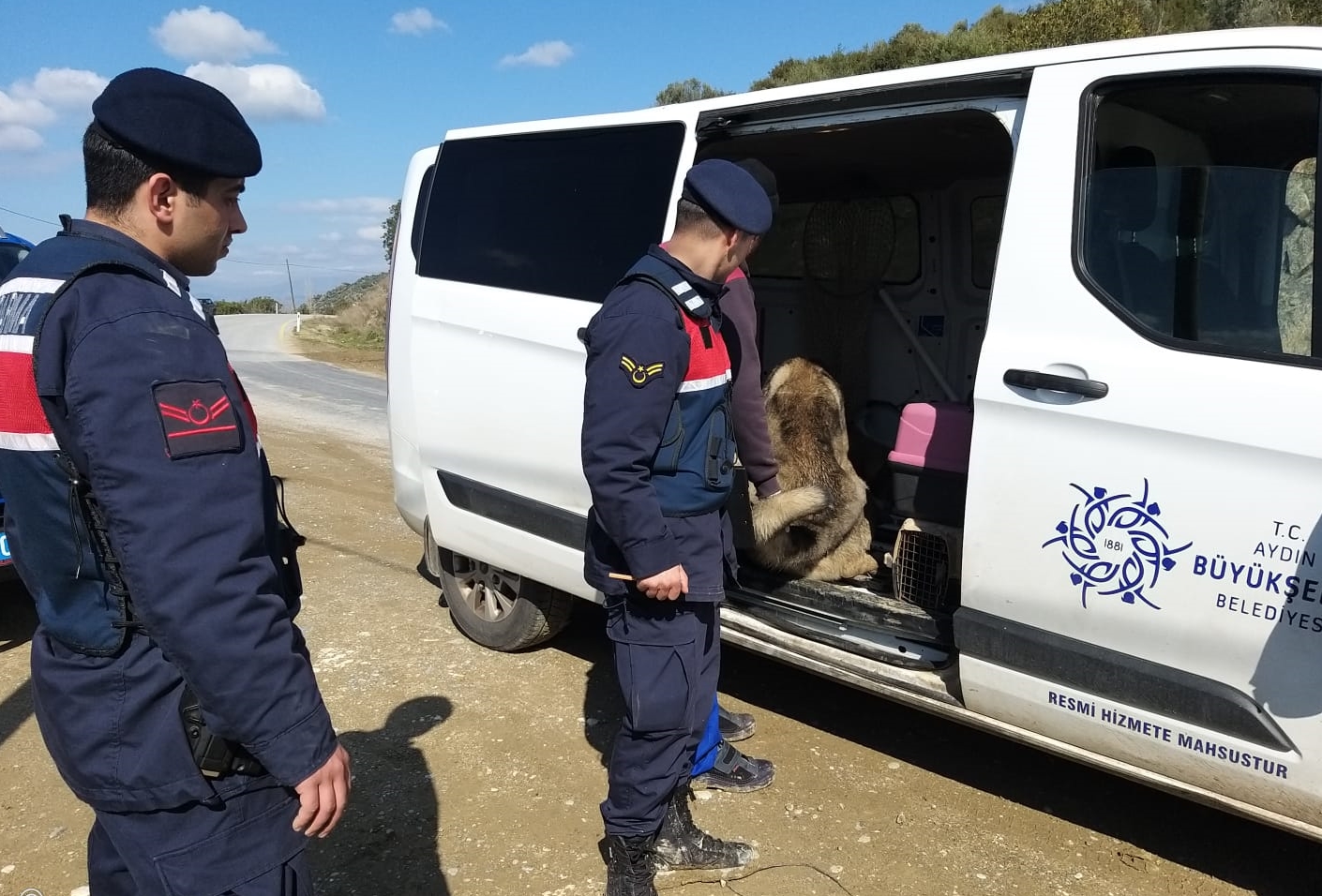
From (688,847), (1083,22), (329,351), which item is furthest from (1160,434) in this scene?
(329,351)

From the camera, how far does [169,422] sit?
1204 millimetres

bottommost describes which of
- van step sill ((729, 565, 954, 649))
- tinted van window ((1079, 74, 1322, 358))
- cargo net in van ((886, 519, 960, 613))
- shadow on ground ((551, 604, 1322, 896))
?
shadow on ground ((551, 604, 1322, 896))

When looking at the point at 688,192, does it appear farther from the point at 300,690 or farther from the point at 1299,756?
the point at 1299,756

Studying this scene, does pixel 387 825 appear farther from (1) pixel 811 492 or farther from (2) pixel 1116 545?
(2) pixel 1116 545

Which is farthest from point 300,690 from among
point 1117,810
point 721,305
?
point 1117,810

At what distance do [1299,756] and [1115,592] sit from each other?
0.49 m

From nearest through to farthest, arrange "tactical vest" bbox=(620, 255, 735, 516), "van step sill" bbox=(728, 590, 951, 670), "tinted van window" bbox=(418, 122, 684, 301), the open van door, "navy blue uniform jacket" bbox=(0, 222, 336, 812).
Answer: "navy blue uniform jacket" bbox=(0, 222, 336, 812) → the open van door → "tactical vest" bbox=(620, 255, 735, 516) → "van step sill" bbox=(728, 590, 951, 670) → "tinted van window" bbox=(418, 122, 684, 301)

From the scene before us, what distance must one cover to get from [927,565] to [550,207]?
6.24 ft

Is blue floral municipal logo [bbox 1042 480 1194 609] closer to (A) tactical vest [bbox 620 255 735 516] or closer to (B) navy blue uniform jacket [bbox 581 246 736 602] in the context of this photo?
(A) tactical vest [bbox 620 255 735 516]

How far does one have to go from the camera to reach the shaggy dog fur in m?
2.97

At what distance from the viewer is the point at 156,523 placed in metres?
1.20

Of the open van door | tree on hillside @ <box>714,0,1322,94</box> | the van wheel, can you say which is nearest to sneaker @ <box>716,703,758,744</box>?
the van wheel

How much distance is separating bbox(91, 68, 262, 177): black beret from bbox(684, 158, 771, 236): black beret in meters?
1.11

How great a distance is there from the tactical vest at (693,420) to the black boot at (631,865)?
876 mm
